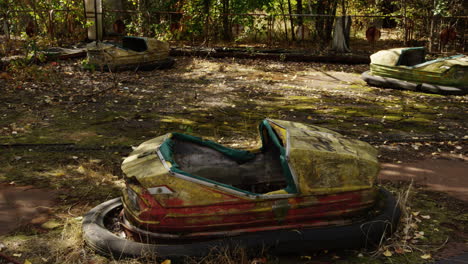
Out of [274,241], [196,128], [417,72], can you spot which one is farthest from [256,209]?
[417,72]

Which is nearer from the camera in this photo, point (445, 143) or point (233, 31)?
point (445, 143)

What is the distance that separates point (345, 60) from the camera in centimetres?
1215

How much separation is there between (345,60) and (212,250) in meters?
10.1

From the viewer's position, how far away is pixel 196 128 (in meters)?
6.26

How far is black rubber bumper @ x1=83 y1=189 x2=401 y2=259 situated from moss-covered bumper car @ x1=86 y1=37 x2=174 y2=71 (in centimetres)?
714

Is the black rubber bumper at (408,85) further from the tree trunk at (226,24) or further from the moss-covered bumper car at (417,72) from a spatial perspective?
the tree trunk at (226,24)

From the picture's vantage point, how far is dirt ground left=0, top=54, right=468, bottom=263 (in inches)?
139

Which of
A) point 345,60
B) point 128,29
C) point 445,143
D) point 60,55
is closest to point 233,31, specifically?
point 128,29

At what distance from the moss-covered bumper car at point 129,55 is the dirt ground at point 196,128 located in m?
0.27

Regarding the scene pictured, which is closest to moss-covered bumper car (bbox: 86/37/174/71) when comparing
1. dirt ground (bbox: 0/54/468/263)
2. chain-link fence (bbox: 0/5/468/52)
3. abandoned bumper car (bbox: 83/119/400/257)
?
dirt ground (bbox: 0/54/468/263)

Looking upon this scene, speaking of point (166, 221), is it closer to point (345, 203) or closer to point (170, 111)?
point (345, 203)

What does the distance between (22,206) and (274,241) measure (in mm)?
2250

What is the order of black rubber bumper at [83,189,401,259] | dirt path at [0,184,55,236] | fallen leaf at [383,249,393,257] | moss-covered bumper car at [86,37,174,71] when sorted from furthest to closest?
moss-covered bumper car at [86,37,174,71] → dirt path at [0,184,55,236] → fallen leaf at [383,249,393,257] → black rubber bumper at [83,189,401,259]

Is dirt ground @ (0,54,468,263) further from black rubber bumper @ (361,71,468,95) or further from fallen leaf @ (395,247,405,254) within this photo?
black rubber bumper @ (361,71,468,95)
